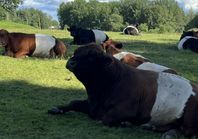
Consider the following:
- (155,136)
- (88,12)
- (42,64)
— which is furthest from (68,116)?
(88,12)

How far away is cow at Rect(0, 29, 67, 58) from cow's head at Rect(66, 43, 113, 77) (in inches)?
319

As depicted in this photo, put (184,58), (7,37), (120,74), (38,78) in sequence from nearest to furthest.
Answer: (120,74) < (38,78) < (7,37) < (184,58)

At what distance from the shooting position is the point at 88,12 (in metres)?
105

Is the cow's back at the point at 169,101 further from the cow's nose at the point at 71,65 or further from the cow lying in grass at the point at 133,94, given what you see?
the cow's nose at the point at 71,65

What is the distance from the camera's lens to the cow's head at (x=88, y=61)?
713 centimetres

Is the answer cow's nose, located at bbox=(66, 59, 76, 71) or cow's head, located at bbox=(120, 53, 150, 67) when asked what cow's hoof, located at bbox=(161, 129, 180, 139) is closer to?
cow's nose, located at bbox=(66, 59, 76, 71)

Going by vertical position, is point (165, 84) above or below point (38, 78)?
above

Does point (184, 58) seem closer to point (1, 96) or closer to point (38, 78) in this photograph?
point (38, 78)

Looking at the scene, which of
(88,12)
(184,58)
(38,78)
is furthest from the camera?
(88,12)

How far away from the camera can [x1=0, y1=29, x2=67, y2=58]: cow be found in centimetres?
1512

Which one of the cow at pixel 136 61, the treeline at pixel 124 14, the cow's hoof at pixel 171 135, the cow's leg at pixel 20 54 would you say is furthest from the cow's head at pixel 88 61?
the treeline at pixel 124 14

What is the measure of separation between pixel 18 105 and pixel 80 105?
1233 mm

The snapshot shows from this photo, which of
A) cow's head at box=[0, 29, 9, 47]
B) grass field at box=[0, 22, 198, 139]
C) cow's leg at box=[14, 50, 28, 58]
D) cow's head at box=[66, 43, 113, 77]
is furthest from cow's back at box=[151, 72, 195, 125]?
cow's head at box=[0, 29, 9, 47]

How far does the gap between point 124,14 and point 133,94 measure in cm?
9259
